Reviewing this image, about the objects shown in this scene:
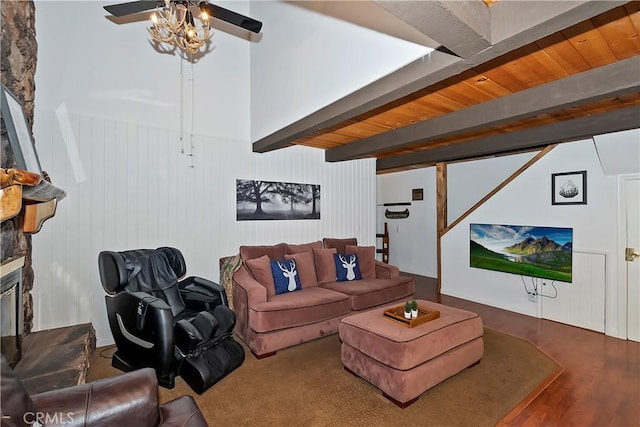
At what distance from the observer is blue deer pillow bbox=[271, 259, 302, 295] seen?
11.7 feet

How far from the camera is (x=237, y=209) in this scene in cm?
410

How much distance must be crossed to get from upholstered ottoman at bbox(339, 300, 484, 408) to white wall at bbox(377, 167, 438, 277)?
13.4ft

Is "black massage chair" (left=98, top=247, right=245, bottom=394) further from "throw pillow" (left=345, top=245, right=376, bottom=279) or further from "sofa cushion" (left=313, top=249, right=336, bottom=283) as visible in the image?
"throw pillow" (left=345, top=245, right=376, bottom=279)

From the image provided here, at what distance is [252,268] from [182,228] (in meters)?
1.03

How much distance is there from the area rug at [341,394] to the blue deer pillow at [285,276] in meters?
0.75

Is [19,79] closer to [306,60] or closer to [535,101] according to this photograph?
[306,60]

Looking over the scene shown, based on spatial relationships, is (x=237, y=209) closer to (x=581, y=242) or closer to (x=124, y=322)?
(x=124, y=322)

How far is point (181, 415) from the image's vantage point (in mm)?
1375

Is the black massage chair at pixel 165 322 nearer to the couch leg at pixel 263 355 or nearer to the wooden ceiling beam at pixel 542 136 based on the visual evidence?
the couch leg at pixel 263 355

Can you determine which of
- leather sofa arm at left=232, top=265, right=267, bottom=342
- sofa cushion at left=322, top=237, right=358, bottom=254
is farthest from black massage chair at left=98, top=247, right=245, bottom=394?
sofa cushion at left=322, top=237, right=358, bottom=254

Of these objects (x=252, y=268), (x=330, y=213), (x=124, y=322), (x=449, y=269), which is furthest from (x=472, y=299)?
(x=124, y=322)

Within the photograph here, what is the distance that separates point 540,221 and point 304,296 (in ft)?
11.0

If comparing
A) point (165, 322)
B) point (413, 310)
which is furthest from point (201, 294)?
point (413, 310)

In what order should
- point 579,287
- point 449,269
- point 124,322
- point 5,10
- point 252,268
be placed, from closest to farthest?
point 5,10
point 124,322
point 252,268
point 579,287
point 449,269
